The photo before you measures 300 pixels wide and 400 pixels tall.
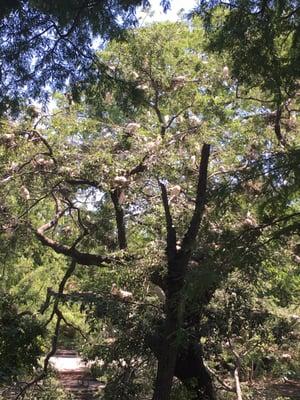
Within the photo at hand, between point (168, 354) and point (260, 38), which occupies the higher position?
point (260, 38)

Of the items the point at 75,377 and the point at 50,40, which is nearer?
the point at 50,40

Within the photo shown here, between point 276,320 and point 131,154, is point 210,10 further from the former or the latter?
point 276,320

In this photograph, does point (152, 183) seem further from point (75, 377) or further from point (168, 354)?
point (75, 377)

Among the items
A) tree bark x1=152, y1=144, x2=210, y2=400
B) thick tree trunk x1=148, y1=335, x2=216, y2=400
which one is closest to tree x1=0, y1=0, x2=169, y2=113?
tree bark x1=152, y1=144, x2=210, y2=400

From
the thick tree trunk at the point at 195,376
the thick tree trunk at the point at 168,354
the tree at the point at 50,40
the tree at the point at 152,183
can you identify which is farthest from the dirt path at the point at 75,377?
the tree at the point at 50,40

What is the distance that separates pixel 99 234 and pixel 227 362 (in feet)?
9.63

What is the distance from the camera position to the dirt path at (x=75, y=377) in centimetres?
1035

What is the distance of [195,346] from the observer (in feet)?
21.7

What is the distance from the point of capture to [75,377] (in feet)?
46.3

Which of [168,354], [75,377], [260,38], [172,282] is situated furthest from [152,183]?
[75,377]

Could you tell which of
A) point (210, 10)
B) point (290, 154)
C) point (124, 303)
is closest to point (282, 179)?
point (290, 154)

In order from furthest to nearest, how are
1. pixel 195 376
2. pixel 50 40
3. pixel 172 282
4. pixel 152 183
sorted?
pixel 152 183 < pixel 195 376 < pixel 172 282 < pixel 50 40

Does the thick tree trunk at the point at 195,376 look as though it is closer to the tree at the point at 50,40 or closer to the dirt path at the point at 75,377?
the dirt path at the point at 75,377

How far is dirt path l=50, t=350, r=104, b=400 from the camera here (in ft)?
34.0
